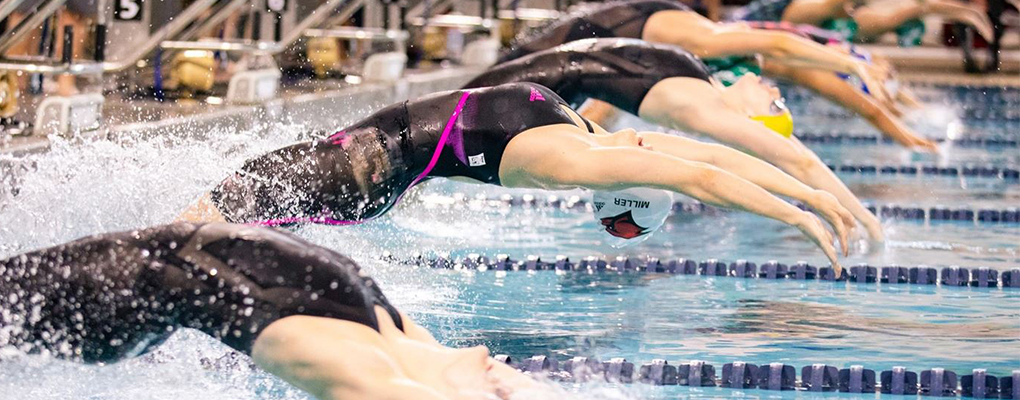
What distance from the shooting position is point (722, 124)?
4.79 metres

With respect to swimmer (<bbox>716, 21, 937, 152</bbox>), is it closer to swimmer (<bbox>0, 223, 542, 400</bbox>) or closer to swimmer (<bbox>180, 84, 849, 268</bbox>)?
swimmer (<bbox>180, 84, 849, 268</bbox>)

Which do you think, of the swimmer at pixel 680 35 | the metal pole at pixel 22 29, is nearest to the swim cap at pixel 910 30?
the swimmer at pixel 680 35

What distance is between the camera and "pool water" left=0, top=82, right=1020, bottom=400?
10.3ft

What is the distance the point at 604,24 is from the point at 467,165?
2074 mm

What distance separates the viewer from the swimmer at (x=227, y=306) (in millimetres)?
2215

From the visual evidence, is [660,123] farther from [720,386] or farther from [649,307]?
[720,386]

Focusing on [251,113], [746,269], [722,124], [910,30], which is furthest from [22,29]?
[910,30]

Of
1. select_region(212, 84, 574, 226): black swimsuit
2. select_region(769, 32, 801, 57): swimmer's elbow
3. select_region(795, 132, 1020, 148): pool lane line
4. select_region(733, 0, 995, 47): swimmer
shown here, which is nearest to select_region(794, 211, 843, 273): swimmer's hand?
select_region(212, 84, 574, 226): black swimsuit

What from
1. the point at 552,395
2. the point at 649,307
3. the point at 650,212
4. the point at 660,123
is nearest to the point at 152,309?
the point at 552,395

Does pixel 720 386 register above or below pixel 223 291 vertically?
below

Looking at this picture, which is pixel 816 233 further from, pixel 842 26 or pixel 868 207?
pixel 842 26

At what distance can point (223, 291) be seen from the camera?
7.51ft

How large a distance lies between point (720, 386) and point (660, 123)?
180cm

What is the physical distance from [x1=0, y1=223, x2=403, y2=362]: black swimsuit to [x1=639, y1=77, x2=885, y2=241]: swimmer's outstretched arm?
253 centimetres
